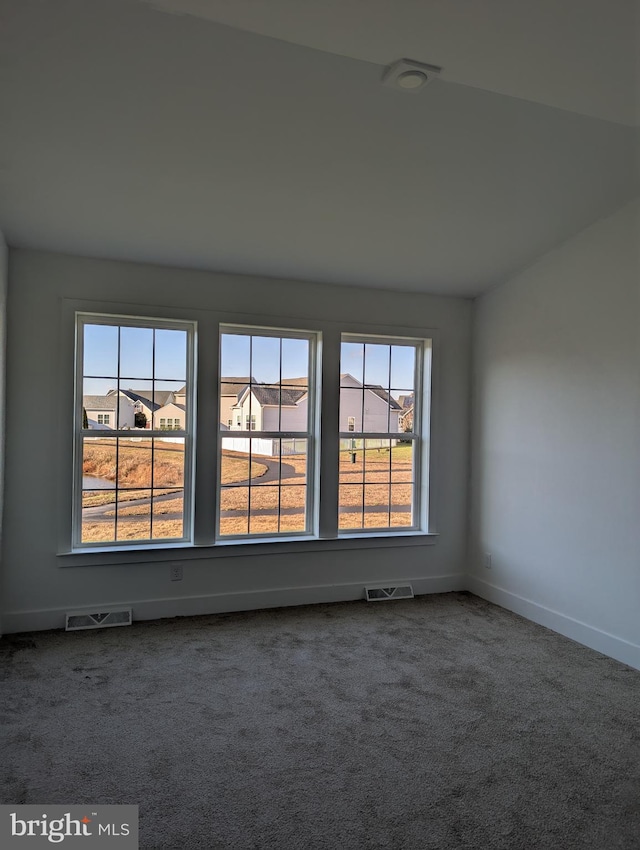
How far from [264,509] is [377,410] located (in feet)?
4.20

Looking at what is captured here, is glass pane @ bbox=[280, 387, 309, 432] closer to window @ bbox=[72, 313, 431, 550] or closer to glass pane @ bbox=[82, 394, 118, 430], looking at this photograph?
Answer: window @ bbox=[72, 313, 431, 550]

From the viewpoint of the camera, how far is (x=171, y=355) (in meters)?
4.33

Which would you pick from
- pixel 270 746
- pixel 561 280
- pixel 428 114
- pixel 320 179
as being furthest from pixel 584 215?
pixel 270 746

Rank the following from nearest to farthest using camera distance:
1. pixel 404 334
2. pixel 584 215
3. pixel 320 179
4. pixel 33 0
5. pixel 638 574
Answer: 1. pixel 33 0
2. pixel 320 179
3. pixel 638 574
4. pixel 584 215
5. pixel 404 334

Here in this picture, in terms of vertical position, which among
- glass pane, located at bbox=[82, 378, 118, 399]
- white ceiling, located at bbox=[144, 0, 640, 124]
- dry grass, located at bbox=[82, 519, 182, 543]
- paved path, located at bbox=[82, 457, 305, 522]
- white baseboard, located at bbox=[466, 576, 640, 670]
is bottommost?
white baseboard, located at bbox=[466, 576, 640, 670]

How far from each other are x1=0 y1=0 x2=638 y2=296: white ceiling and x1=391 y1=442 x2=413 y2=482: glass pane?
152 cm

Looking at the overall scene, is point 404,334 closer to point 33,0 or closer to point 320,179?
point 320,179

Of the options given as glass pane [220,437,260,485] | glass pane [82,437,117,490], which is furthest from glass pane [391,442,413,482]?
glass pane [82,437,117,490]

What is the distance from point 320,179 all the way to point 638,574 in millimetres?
3006

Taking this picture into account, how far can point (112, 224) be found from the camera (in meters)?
3.58

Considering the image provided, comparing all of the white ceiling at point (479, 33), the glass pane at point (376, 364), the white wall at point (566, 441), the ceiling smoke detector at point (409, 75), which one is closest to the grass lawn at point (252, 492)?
the glass pane at point (376, 364)

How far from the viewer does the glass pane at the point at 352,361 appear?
479 centimetres

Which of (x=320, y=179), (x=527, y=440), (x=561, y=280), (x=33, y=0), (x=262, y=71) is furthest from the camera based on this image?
(x=527, y=440)

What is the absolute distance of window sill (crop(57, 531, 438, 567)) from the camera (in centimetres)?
404
